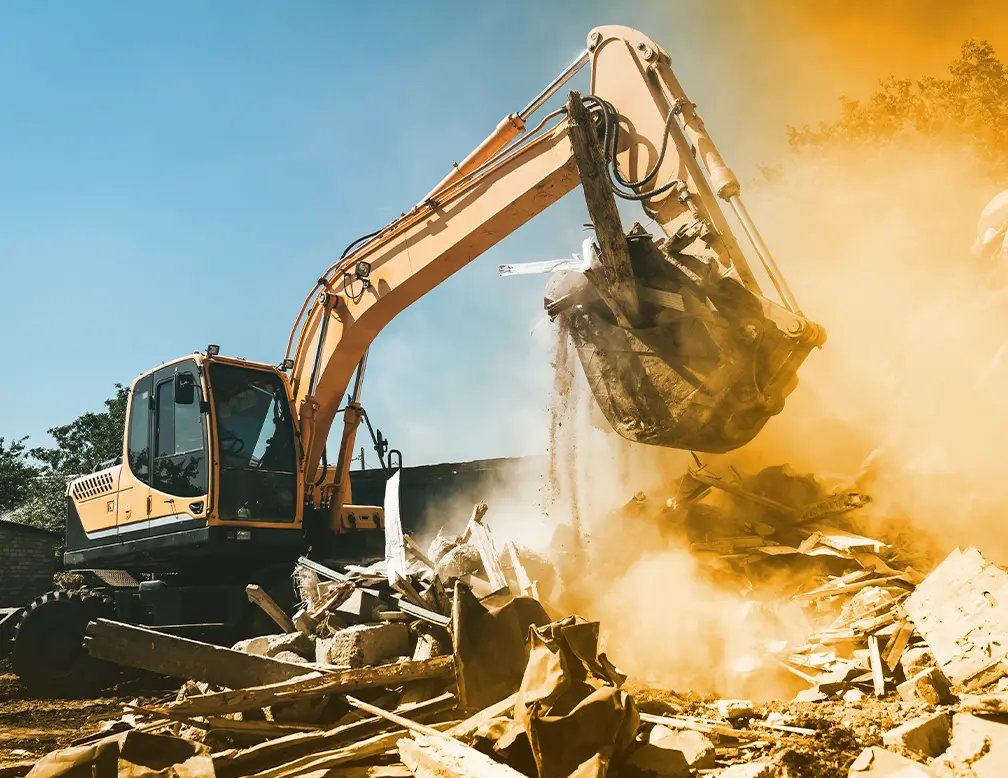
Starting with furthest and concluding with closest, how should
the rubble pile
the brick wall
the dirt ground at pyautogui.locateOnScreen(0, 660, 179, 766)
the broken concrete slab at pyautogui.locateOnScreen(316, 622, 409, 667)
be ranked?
the brick wall, the broken concrete slab at pyautogui.locateOnScreen(316, 622, 409, 667), the dirt ground at pyautogui.locateOnScreen(0, 660, 179, 766), the rubble pile

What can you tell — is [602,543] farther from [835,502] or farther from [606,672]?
[606,672]

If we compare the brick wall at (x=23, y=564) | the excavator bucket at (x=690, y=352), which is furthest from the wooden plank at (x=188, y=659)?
the brick wall at (x=23, y=564)

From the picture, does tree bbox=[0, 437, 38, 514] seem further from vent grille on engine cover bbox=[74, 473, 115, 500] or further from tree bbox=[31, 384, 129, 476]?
vent grille on engine cover bbox=[74, 473, 115, 500]

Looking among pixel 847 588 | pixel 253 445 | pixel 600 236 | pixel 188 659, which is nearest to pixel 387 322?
pixel 253 445

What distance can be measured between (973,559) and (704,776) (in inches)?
102

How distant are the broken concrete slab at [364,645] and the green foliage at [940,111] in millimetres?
15033

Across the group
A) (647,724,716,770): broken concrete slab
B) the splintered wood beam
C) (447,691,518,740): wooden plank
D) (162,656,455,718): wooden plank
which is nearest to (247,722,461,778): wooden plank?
(447,691,518,740): wooden plank

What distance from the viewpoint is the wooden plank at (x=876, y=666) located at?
391 centimetres

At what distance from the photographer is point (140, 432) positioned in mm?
7156

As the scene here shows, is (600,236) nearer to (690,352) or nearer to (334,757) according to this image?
(690,352)

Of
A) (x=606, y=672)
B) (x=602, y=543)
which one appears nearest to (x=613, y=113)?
(x=602, y=543)

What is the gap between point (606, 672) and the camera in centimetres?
350

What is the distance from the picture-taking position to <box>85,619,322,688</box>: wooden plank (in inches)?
172

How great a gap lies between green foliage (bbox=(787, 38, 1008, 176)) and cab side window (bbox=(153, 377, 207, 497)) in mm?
14409
